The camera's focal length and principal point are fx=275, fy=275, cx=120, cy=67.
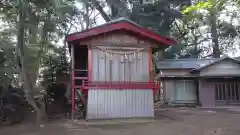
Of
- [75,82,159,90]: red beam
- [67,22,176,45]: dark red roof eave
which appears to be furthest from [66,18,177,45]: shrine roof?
[75,82,159,90]: red beam

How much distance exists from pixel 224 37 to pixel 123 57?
763 inches

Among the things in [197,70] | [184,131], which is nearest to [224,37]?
[197,70]

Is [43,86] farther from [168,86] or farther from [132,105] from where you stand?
[168,86]

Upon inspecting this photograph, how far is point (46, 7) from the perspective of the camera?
1105cm

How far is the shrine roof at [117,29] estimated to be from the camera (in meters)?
11.6

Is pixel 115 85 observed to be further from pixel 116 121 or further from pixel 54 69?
pixel 54 69

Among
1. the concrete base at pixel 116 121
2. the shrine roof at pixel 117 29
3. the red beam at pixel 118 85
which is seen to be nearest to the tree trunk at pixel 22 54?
the shrine roof at pixel 117 29

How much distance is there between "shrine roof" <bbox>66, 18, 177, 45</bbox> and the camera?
11.6 meters

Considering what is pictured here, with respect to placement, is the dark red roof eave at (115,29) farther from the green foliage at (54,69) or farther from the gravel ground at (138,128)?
the green foliage at (54,69)

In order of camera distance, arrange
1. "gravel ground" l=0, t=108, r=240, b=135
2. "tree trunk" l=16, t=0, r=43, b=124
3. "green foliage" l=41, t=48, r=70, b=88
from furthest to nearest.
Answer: "green foliage" l=41, t=48, r=70, b=88 → "tree trunk" l=16, t=0, r=43, b=124 → "gravel ground" l=0, t=108, r=240, b=135

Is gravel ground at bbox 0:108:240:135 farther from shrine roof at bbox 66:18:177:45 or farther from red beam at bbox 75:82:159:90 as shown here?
shrine roof at bbox 66:18:177:45

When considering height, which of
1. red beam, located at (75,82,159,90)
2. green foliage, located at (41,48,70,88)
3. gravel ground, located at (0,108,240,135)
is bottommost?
gravel ground, located at (0,108,240,135)

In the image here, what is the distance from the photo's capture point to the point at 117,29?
12.2 m

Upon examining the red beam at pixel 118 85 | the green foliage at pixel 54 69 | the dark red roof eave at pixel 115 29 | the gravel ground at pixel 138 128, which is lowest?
the gravel ground at pixel 138 128
